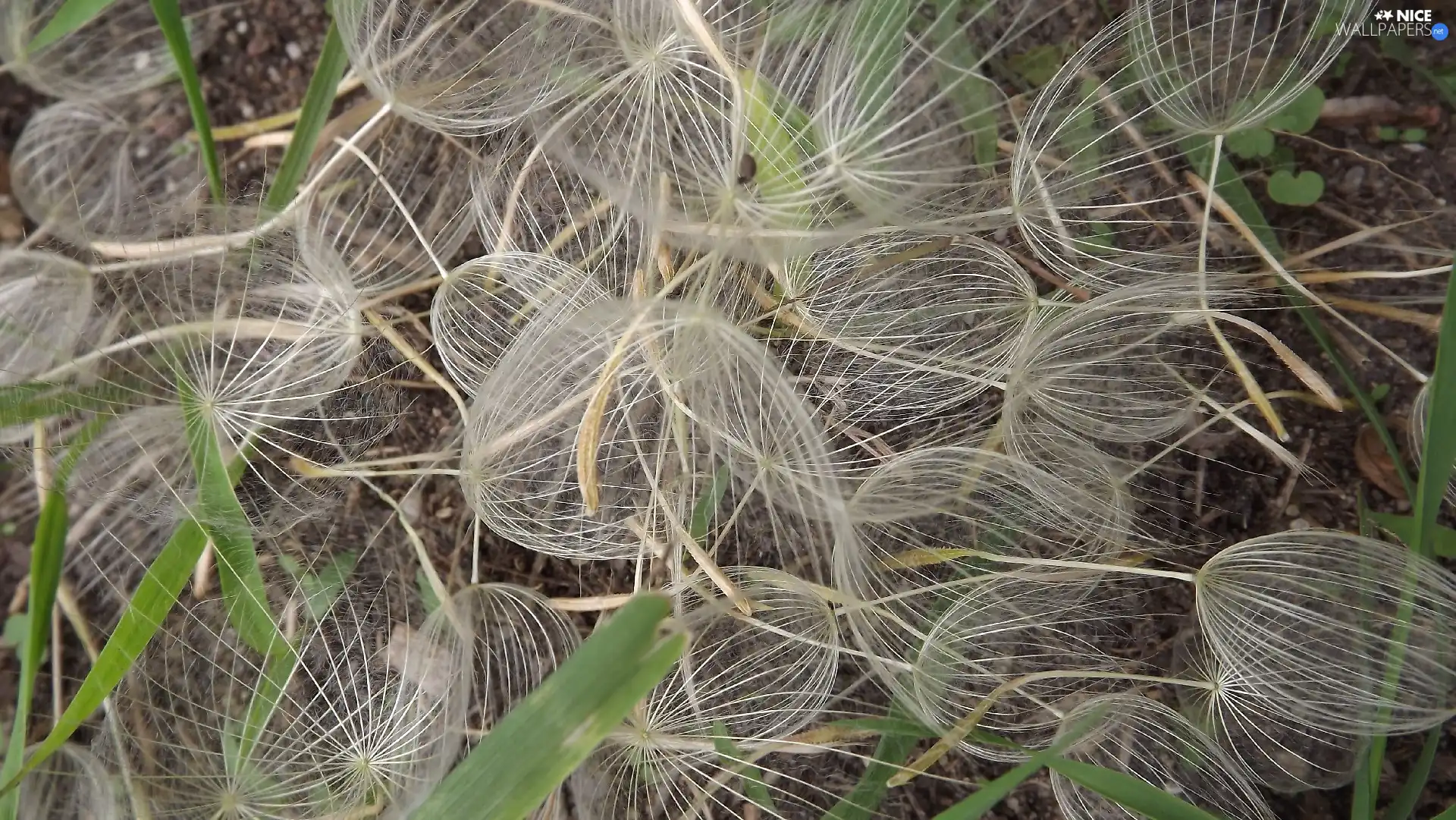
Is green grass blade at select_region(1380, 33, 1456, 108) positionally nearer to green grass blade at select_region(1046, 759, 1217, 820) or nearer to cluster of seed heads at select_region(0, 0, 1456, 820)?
cluster of seed heads at select_region(0, 0, 1456, 820)

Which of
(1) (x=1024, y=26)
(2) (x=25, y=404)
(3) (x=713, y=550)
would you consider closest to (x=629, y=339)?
(3) (x=713, y=550)

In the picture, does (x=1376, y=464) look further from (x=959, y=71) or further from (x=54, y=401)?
(x=54, y=401)

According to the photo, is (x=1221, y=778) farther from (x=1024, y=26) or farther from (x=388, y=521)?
(x=388, y=521)

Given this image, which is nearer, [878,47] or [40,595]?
[878,47]

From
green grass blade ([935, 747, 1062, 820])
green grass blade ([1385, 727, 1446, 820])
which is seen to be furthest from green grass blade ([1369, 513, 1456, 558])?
green grass blade ([935, 747, 1062, 820])

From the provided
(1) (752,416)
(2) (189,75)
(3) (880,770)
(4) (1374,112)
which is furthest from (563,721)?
(4) (1374,112)
